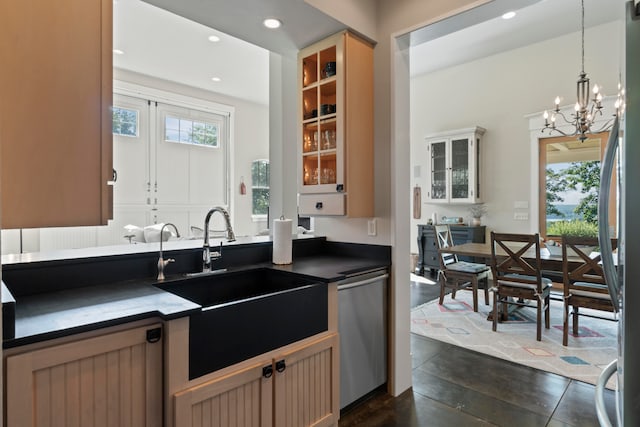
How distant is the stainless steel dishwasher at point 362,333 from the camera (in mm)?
2037

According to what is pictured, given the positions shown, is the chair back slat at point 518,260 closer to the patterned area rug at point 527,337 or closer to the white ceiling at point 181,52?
the patterned area rug at point 527,337

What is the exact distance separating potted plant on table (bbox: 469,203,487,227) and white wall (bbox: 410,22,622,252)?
79 millimetres

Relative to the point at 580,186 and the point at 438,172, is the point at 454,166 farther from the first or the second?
the point at 580,186

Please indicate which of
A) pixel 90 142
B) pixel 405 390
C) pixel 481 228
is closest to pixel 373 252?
pixel 405 390

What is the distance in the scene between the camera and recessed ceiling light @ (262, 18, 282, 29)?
84.6 inches

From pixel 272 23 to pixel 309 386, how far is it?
2.09 metres

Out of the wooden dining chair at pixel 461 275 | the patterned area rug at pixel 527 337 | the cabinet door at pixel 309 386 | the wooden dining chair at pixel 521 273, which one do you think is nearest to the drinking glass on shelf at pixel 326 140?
the cabinet door at pixel 309 386

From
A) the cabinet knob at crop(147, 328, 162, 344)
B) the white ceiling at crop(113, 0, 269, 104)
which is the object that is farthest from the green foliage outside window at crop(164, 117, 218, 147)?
the cabinet knob at crop(147, 328, 162, 344)

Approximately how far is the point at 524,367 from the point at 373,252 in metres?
1.51

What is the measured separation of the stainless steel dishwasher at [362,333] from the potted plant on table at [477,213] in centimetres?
405

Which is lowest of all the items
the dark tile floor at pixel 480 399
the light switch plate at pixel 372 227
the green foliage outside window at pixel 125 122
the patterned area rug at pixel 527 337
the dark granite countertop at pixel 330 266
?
the dark tile floor at pixel 480 399

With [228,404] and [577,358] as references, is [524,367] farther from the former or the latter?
[228,404]

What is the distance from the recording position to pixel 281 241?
2250mm

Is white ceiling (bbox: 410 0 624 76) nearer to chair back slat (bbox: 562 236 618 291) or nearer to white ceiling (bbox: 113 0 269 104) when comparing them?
chair back slat (bbox: 562 236 618 291)
